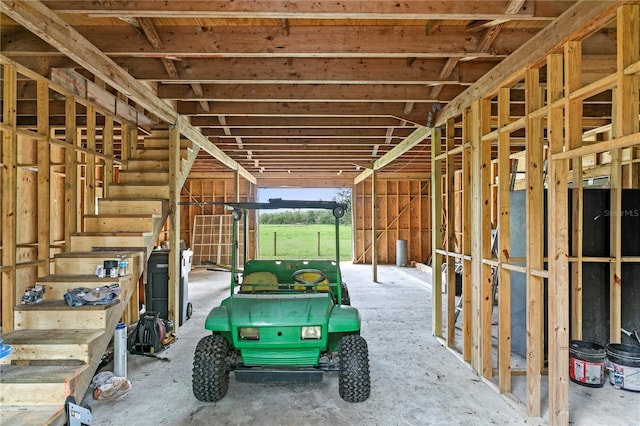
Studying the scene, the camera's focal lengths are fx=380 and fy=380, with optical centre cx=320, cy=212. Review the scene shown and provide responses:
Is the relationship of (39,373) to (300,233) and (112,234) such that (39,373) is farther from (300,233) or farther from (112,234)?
(300,233)

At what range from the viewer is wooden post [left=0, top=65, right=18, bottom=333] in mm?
3195

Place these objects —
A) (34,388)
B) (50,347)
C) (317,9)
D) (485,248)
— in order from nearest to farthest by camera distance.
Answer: (34,388) → (317,9) → (50,347) → (485,248)

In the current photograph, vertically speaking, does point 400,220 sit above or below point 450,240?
above

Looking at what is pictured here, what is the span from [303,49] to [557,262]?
2.65 metres

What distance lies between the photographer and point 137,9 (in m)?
2.69

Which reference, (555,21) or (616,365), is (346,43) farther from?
(616,365)

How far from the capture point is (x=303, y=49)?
11.0 feet

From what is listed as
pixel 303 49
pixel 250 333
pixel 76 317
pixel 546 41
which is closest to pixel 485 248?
pixel 546 41

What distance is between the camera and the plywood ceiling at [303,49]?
2.72 m

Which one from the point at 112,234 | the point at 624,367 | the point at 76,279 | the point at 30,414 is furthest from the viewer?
the point at 112,234

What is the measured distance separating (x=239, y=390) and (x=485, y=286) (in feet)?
8.34

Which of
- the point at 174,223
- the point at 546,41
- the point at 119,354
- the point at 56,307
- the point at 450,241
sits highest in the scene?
the point at 546,41

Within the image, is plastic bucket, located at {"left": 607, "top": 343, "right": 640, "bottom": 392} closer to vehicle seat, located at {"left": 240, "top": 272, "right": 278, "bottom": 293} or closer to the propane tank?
vehicle seat, located at {"left": 240, "top": 272, "right": 278, "bottom": 293}

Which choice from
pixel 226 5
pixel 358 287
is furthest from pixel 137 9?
pixel 358 287
